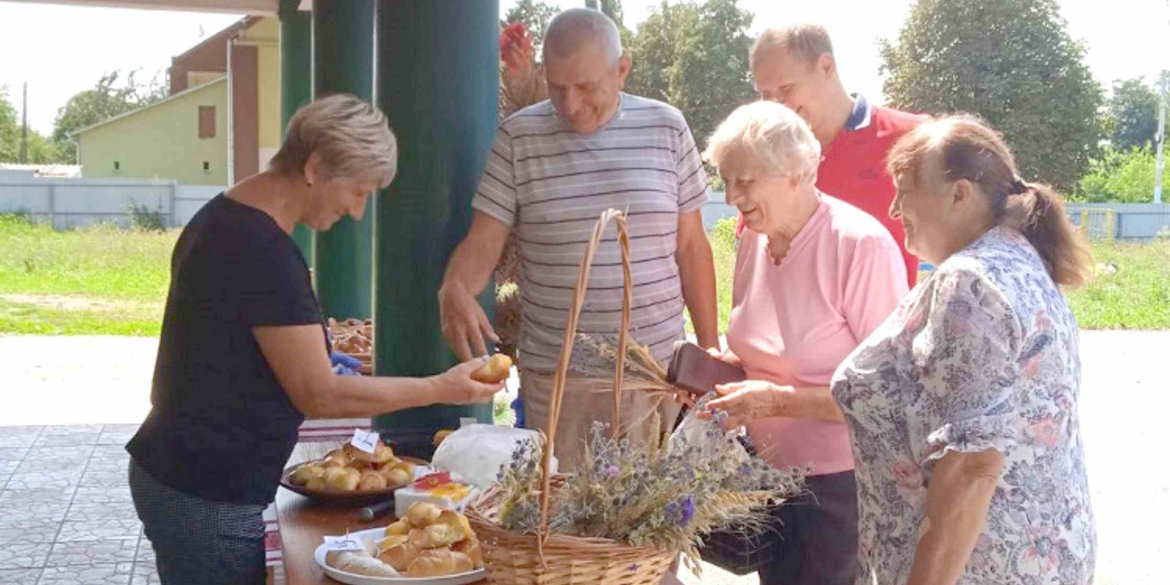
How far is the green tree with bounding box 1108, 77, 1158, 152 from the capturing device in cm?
4844

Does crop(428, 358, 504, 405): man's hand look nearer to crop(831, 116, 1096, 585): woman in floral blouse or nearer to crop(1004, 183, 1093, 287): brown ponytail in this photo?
crop(831, 116, 1096, 585): woman in floral blouse

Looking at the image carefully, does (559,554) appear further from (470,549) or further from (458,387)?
(458,387)

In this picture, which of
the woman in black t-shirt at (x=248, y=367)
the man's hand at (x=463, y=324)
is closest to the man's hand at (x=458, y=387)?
the woman in black t-shirt at (x=248, y=367)

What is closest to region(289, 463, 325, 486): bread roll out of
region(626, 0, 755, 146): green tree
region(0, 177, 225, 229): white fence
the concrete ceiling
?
the concrete ceiling

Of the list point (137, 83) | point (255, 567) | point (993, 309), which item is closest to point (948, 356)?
point (993, 309)

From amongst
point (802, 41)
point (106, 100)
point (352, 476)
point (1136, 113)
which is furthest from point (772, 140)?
point (106, 100)

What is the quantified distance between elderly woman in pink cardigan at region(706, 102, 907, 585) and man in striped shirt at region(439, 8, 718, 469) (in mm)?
411

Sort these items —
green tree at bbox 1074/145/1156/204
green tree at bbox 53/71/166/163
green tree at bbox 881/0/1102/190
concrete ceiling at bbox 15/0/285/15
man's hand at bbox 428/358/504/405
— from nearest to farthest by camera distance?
man's hand at bbox 428/358/504/405, concrete ceiling at bbox 15/0/285/15, green tree at bbox 881/0/1102/190, green tree at bbox 1074/145/1156/204, green tree at bbox 53/71/166/163

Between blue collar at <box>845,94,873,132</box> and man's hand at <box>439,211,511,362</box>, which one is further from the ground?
blue collar at <box>845,94,873,132</box>

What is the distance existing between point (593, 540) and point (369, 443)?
34.6 inches

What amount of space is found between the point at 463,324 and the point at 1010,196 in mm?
1255

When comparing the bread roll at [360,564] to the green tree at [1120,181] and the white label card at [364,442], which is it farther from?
the green tree at [1120,181]

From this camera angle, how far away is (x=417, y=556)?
192cm

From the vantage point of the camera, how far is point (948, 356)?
180cm
